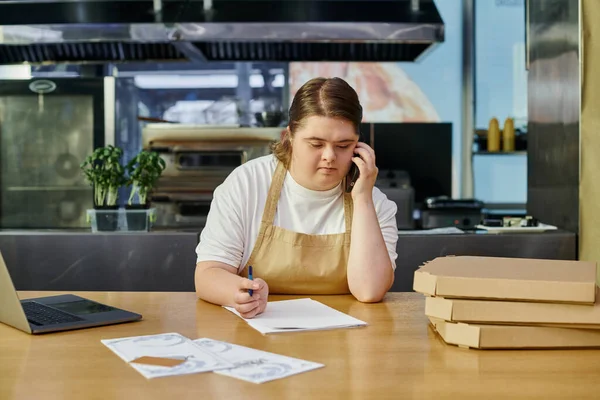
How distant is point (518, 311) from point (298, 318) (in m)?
0.51

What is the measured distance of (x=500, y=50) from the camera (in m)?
6.62

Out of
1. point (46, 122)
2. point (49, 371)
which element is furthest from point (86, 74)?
point (49, 371)

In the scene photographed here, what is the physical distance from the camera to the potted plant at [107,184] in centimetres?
338

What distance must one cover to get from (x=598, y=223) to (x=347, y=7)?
2113 mm

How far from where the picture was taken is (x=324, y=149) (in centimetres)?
216

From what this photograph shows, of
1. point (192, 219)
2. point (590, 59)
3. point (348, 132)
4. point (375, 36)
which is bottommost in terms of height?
point (192, 219)

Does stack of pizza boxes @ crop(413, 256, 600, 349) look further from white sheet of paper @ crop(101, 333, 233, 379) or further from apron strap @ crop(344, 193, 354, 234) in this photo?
apron strap @ crop(344, 193, 354, 234)

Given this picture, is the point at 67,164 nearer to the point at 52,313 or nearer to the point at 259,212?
the point at 259,212

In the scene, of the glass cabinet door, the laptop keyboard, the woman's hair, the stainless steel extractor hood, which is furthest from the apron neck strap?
the glass cabinet door

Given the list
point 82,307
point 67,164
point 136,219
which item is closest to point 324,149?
point 82,307

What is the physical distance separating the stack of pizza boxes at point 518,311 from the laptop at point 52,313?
0.73 m

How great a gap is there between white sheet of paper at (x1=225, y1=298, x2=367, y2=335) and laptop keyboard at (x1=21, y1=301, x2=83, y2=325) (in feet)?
1.28

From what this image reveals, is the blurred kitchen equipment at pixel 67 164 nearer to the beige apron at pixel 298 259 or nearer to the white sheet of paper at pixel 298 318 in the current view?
the beige apron at pixel 298 259

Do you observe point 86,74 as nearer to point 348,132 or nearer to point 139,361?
point 348,132
